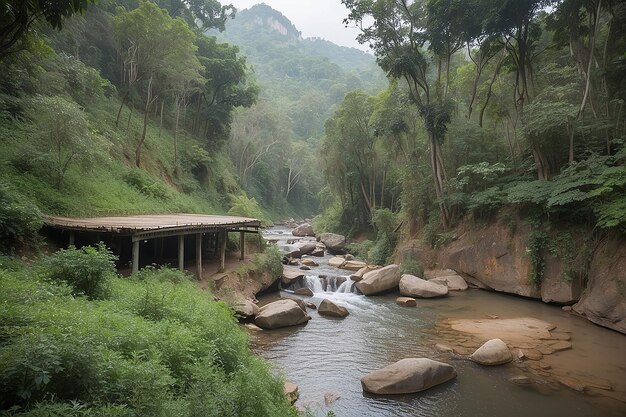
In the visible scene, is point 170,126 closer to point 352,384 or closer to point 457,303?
point 457,303

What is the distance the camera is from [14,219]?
393 inches

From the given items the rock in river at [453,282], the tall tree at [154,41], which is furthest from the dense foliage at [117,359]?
the tall tree at [154,41]

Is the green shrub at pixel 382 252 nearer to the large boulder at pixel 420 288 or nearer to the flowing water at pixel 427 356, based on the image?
the large boulder at pixel 420 288

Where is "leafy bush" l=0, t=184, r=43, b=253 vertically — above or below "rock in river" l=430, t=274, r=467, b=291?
above

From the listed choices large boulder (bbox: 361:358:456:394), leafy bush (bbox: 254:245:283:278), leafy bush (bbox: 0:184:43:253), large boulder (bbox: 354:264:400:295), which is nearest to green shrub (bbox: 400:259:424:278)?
large boulder (bbox: 354:264:400:295)

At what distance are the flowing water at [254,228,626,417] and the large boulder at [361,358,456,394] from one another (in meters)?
0.15

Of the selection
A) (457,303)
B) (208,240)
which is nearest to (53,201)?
(208,240)

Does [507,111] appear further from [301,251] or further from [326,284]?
[301,251]

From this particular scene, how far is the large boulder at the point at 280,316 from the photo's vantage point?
13.3 m

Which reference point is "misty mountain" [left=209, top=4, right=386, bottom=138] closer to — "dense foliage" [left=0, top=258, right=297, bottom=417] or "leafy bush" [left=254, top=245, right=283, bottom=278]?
"leafy bush" [left=254, top=245, right=283, bottom=278]

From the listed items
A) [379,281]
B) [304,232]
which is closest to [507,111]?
[379,281]

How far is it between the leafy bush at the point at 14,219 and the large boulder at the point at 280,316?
7.43 metres

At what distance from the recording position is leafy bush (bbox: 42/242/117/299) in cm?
818

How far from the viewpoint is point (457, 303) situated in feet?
55.4
